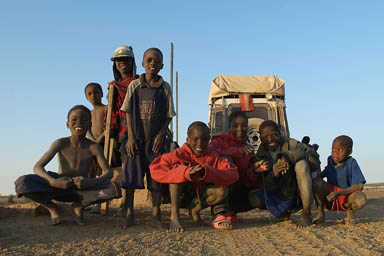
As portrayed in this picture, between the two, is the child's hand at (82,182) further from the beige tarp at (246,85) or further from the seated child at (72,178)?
the beige tarp at (246,85)

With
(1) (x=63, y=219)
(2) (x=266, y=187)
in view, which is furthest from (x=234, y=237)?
(1) (x=63, y=219)

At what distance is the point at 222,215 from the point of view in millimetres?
3895

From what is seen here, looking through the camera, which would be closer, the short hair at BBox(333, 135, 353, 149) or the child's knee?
the child's knee

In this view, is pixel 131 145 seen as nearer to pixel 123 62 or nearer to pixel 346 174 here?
pixel 123 62

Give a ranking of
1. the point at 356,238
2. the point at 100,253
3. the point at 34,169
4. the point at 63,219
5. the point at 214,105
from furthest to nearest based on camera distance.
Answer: the point at 214,105 < the point at 63,219 < the point at 34,169 < the point at 356,238 < the point at 100,253

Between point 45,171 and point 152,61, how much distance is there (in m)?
1.66

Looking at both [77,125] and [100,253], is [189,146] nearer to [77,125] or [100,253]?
[77,125]

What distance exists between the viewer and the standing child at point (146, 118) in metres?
4.14

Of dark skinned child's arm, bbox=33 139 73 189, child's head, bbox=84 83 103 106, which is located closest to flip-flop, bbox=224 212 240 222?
dark skinned child's arm, bbox=33 139 73 189

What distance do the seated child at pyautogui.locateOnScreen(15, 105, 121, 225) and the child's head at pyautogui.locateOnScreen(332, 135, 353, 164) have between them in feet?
8.56

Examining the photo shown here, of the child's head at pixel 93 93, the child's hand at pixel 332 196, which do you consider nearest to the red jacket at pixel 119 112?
the child's head at pixel 93 93

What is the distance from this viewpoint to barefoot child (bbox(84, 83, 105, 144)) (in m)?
5.68

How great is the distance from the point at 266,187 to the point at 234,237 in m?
0.89

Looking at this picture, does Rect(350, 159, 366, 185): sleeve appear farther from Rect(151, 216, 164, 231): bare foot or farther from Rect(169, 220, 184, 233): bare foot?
Rect(151, 216, 164, 231): bare foot
